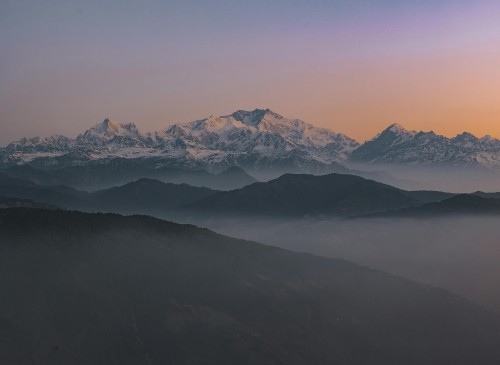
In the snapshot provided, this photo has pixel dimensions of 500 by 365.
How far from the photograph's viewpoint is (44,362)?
196000 mm

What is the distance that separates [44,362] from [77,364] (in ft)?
32.7

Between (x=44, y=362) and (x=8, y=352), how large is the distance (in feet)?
36.5

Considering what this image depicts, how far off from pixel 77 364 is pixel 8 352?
20.9 m

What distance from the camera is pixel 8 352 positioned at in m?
194

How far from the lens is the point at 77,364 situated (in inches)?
7854
